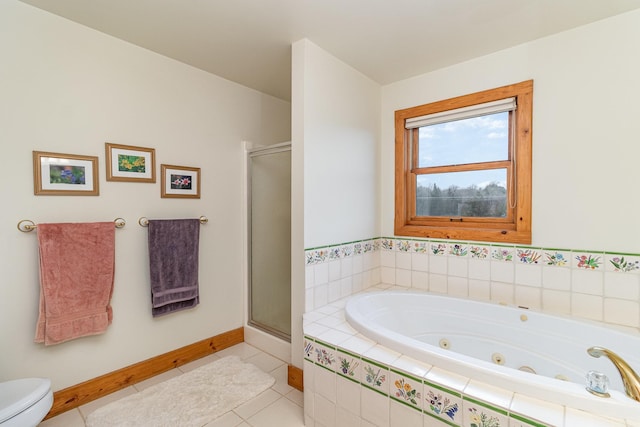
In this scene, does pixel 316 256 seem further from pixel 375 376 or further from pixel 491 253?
pixel 491 253

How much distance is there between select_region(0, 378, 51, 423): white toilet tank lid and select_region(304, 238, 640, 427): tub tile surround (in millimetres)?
1212

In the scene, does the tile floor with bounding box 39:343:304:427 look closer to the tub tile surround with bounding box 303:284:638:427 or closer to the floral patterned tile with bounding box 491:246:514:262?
the tub tile surround with bounding box 303:284:638:427

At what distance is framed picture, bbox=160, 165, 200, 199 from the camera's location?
2.13 meters

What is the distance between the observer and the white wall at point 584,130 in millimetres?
1621

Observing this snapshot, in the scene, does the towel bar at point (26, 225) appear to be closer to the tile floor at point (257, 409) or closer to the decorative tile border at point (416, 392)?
the tile floor at point (257, 409)

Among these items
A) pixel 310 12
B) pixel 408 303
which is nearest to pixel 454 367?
pixel 408 303

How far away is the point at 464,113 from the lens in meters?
2.17

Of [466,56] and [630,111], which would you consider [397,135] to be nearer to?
[466,56]

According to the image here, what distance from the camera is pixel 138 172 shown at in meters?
1.99

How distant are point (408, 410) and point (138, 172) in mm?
2077

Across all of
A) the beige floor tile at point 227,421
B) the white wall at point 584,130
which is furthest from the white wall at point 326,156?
the white wall at point 584,130

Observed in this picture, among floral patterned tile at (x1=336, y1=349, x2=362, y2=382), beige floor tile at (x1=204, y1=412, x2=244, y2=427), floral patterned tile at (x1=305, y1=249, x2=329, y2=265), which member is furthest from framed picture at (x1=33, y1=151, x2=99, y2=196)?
floral patterned tile at (x1=336, y1=349, x2=362, y2=382)

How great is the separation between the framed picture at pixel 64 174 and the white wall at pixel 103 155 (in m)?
0.03

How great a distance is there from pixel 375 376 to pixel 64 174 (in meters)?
2.00
